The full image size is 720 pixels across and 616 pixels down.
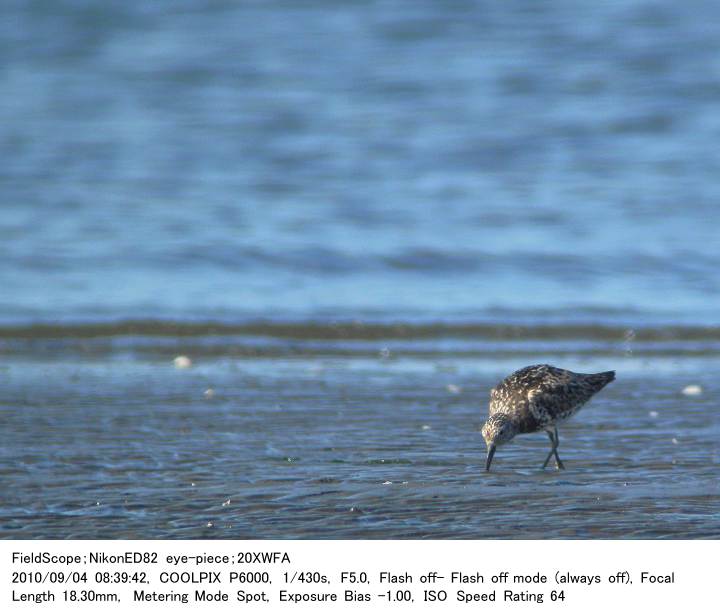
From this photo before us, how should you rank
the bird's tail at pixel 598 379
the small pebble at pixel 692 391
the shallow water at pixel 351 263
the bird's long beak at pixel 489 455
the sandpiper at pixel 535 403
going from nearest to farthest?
1. the shallow water at pixel 351 263
2. the bird's long beak at pixel 489 455
3. the sandpiper at pixel 535 403
4. the bird's tail at pixel 598 379
5. the small pebble at pixel 692 391

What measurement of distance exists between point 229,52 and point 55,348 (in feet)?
33.7

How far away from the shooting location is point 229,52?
61.0 feet

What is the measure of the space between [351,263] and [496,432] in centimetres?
632

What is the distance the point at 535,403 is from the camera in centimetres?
575

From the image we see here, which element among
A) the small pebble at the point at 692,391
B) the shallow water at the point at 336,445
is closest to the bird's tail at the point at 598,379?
the shallow water at the point at 336,445

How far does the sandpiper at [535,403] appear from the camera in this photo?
5605 mm

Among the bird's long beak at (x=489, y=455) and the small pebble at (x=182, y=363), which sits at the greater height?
the bird's long beak at (x=489, y=455)

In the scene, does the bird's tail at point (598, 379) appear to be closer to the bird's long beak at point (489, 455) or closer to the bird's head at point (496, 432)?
the bird's head at point (496, 432)

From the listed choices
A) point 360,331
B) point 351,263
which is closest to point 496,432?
point 360,331

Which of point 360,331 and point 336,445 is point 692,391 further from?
point 360,331

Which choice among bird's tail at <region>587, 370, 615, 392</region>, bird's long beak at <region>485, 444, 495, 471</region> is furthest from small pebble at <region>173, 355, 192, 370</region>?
bird's long beak at <region>485, 444, 495, 471</region>
